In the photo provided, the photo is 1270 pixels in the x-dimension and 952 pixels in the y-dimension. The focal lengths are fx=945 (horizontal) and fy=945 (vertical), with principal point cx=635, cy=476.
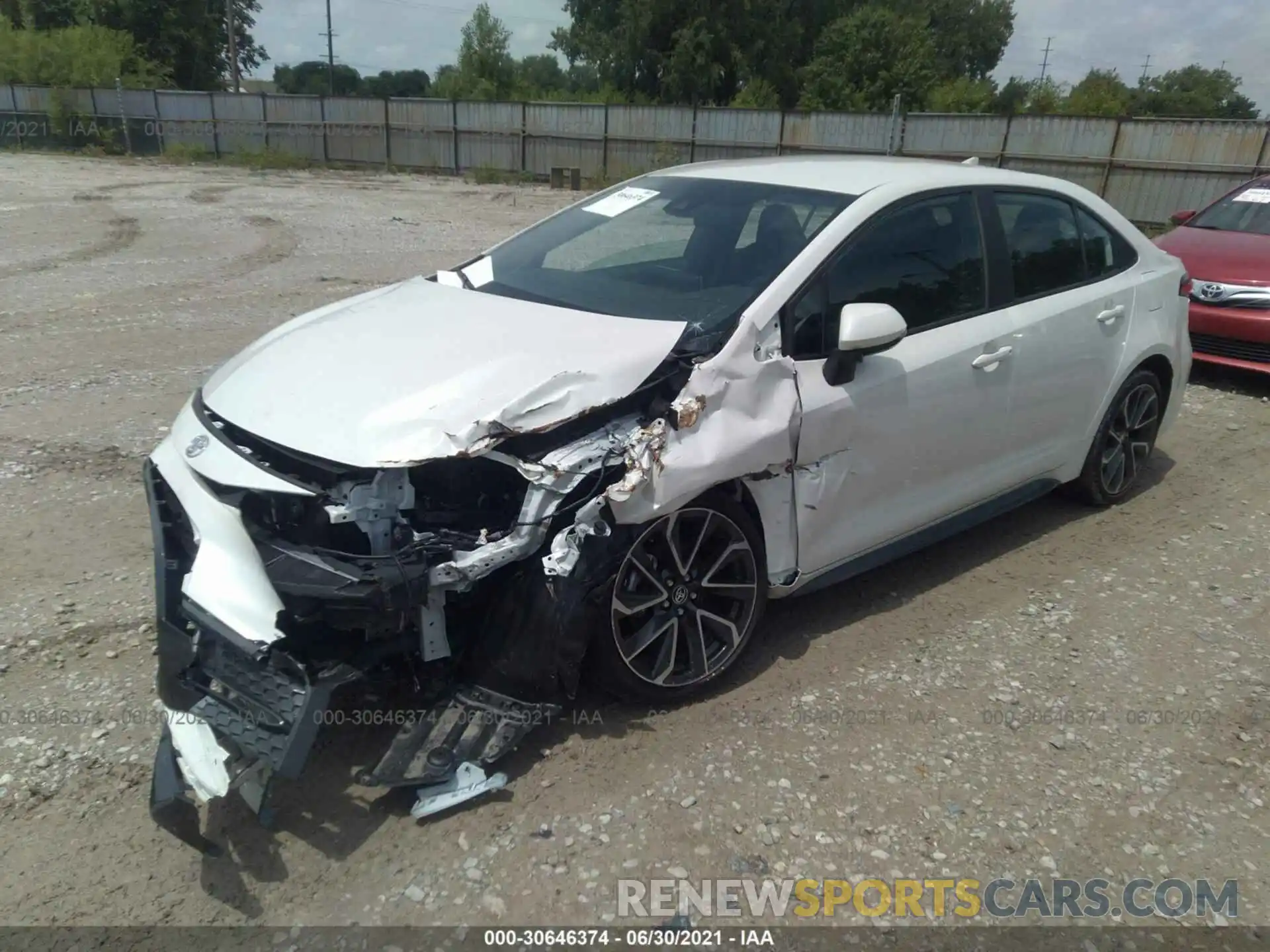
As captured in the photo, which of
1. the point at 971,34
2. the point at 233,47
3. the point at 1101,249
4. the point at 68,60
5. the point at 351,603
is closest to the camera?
the point at 351,603

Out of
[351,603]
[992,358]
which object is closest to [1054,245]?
[992,358]

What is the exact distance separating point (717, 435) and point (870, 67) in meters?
45.2

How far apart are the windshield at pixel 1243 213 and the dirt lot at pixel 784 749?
3.84 meters

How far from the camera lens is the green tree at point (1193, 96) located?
67.0 m

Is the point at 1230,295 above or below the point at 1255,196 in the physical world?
below

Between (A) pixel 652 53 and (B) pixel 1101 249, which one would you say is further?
(A) pixel 652 53

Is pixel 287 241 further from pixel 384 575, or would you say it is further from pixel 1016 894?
pixel 1016 894

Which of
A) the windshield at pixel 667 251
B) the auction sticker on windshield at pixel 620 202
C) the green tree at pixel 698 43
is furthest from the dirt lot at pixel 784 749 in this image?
the green tree at pixel 698 43

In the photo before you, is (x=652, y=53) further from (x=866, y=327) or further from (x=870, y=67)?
(x=866, y=327)

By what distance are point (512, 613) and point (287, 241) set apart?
1177 centimetres

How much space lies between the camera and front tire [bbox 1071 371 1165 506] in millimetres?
4828

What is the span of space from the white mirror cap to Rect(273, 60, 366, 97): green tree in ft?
267

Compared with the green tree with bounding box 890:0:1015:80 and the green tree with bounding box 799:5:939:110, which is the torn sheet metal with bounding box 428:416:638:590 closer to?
the green tree with bounding box 799:5:939:110

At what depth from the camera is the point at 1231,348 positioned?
7.38 metres
